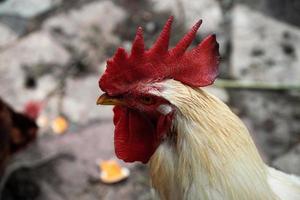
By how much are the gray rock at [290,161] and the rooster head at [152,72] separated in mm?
1753

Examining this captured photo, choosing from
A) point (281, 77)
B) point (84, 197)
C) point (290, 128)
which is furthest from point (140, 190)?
point (281, 77)

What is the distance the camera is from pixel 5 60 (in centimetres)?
438

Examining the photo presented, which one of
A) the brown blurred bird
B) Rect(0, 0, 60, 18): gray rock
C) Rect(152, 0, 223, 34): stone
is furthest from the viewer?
Rect(0, 0, 60, 18): gray rock

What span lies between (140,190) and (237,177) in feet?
5.93

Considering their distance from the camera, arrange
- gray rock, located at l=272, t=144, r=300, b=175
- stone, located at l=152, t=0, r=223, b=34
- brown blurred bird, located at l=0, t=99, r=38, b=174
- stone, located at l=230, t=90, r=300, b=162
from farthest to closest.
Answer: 1. stone, located at l=152, t=0, r=223, b=34
2. stone, located at l=230, t=90, r=300, b=162
3. gray rock, located at l=272, t=144, r=300, b=175
4. brown blurred bird, located at l=0, t=99, r=38, b=174

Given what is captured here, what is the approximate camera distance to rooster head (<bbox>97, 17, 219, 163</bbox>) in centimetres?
182

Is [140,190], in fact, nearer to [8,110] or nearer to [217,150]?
[8,110]

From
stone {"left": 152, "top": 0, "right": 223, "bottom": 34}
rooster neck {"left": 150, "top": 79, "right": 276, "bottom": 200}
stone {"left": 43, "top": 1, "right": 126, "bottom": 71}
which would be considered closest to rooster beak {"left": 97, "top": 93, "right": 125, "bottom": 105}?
rooster neck {"left": 150, "top": 79, "right": 276, "bottom": 200}

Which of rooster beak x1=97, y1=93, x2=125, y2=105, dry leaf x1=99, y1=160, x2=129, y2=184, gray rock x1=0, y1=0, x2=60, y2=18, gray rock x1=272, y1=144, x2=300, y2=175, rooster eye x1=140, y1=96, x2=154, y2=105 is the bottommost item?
dry leaf x1=99, y1=160, x2=129, y2=184

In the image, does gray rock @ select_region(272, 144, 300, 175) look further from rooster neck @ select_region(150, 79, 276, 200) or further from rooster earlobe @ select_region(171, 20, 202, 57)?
rooster earlobe @ select_region(171, 20, 202, 57)

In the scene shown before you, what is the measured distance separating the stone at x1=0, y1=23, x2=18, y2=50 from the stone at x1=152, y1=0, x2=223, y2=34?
1.29 metres

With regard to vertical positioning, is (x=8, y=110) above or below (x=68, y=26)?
below

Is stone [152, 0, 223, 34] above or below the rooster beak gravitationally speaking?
below

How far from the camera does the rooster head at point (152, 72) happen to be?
5.96ft
